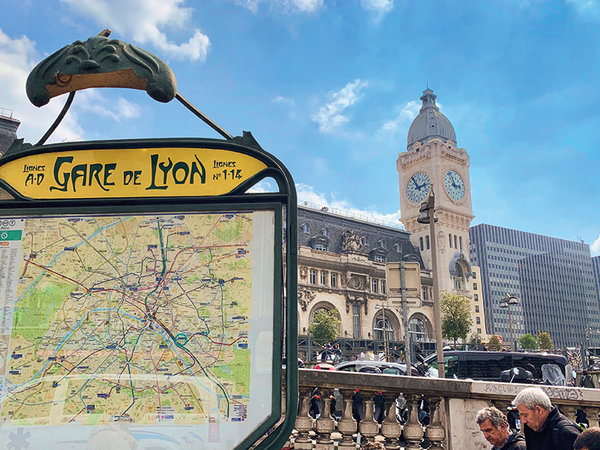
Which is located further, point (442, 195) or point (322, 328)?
point (442, 195)

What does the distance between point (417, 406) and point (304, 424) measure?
39.7 inches

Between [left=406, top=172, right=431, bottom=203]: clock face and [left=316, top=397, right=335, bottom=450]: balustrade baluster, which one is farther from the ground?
[left=406, top=172, right=431, bottom=203]: clock face

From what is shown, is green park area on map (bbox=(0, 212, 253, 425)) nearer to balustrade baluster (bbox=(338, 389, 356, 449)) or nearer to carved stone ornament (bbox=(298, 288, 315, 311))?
balustrade baluster (bbox=(338, 389, 356, 449))

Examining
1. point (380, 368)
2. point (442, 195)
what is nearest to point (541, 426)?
point (380, 368)

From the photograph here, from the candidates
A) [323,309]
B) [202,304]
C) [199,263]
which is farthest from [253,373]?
[323,309]

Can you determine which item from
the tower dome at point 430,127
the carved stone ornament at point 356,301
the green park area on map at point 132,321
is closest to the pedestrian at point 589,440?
the green park area on map at point 132,321

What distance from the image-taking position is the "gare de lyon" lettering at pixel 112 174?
344 centimetres

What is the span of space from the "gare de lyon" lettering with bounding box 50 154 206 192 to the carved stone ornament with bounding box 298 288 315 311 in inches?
1923

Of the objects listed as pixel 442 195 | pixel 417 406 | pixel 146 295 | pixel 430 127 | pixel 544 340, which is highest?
pixel 430 127

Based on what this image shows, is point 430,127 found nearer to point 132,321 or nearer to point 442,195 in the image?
point 442,195

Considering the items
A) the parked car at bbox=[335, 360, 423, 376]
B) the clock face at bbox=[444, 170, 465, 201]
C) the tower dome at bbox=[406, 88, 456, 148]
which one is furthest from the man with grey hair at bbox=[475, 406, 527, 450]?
the tower dome at bbox=[406, 88, 456, 148]

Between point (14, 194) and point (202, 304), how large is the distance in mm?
1516

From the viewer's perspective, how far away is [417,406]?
4.71 m

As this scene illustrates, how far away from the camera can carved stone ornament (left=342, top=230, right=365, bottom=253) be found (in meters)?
59.7
